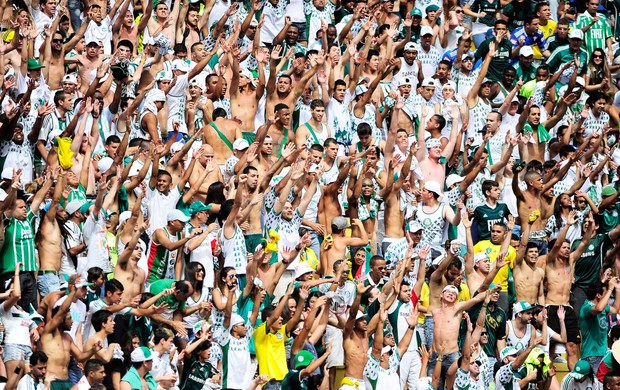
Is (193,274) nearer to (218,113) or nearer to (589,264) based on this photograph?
(218,113)

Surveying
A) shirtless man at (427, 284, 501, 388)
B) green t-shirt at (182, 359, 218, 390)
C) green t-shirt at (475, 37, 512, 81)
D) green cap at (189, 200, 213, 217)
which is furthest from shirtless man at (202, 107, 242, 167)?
green t-shirt at (475, 37, 512, 81)

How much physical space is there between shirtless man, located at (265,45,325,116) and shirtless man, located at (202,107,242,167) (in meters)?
0.91

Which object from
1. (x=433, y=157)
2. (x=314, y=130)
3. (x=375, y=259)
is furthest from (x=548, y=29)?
(x=375, y=259)

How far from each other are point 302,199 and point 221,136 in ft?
4.96

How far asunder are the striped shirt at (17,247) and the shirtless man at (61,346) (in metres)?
0.81

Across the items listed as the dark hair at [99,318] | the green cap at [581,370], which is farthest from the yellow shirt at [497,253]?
the dark hair at [99,318]

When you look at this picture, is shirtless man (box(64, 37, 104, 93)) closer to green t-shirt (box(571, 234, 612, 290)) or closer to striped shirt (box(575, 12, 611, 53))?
green t-shirt (box(571, 234, 612, 290))

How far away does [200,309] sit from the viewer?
17.7m

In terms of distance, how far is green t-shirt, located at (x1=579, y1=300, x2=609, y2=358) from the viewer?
19422 mm

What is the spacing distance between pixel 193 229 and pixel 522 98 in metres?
6.87

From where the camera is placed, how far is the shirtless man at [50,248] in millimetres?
17547

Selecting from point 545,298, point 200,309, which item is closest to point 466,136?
point 545,298

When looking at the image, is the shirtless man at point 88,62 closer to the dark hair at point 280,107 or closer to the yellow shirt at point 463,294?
the dark hair at point 280,107

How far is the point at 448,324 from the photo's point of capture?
18859mm
